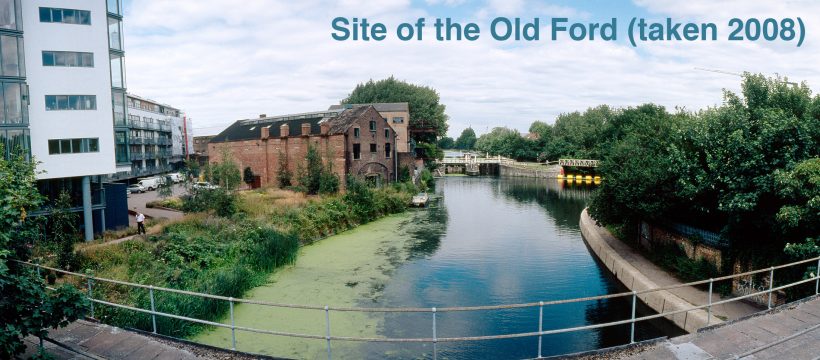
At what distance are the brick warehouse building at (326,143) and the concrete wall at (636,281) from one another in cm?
1846

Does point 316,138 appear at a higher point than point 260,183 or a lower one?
Answer: higher

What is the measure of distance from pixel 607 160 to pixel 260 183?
105 feet

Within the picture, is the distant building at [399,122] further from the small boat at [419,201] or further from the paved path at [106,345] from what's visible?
the paved path at [106,345]

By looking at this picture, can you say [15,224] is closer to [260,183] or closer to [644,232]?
[644,232]

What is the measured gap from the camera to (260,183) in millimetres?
45719

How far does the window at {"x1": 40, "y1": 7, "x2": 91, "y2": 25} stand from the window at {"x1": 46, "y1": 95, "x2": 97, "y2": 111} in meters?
3.25

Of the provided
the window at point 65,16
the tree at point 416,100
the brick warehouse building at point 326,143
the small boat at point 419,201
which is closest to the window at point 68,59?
the window at point 65,16

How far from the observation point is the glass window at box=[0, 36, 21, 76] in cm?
1967

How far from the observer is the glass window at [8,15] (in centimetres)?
1967

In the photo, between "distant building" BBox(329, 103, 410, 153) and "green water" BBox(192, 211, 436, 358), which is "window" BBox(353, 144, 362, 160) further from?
"distant building" BBox(329, 103, 410, 153)

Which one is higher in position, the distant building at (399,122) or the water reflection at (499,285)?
the distant building at (399,122)

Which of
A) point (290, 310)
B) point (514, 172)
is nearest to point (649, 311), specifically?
point (290, 310)

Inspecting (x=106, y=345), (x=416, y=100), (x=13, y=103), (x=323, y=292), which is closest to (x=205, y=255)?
(x=323, y=292)

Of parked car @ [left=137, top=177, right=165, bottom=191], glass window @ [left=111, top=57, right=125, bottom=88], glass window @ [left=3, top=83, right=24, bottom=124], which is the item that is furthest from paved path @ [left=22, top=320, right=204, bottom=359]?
parked car @ [left=137, top=177, right=165, bottom=191]
